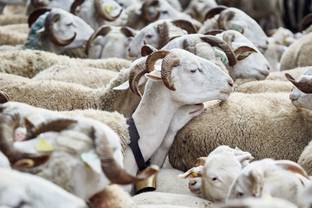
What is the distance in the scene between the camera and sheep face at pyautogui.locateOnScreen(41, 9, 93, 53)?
883 cm

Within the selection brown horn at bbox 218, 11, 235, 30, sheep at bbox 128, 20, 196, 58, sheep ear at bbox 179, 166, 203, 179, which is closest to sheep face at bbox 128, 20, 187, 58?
sheep at bbox 128, 20, 196, 58

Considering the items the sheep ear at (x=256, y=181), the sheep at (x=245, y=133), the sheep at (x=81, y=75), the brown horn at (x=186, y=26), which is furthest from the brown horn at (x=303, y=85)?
the brown horn at (x=186, y=26)

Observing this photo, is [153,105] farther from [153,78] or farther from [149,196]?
[149,196]

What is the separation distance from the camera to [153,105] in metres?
5.36

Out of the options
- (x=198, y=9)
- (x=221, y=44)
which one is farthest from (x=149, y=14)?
(x=221, y=44)

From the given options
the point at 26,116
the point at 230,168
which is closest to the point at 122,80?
the point at 230,168

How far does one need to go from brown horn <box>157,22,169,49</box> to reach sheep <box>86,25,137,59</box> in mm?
929

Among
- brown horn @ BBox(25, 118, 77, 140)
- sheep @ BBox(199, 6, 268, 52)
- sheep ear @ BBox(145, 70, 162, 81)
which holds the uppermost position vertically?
brown horn @ BBox(25, 118, 77, 140)

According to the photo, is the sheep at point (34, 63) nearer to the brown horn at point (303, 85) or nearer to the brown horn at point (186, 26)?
the brown horn at point (186, 26)

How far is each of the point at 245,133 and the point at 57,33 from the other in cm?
368

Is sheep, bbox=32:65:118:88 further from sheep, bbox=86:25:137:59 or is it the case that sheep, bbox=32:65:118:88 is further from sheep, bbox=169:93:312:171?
sheep, bbox=86:25:137:59

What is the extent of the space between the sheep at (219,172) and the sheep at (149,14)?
17.8 ft

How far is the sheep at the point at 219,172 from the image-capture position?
445cm

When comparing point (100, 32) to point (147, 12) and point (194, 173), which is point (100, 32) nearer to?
point (147, 12)
